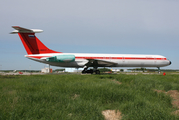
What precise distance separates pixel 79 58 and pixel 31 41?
7912 mm

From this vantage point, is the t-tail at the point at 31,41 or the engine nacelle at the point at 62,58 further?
the engine nacelle at the point at 62,58

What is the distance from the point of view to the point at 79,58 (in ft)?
78.0

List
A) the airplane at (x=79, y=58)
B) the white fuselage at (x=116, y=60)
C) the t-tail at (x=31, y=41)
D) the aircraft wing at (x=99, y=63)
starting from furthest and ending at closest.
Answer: the white fuselage at (x=116, y=60) < the aircraft wing at (x=99, y=63) < the airplane at (x=79, y=58) < the t-tail at (x=31, y=41)

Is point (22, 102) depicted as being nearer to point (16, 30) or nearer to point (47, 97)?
point (47, 97)

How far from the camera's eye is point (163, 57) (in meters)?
27.0

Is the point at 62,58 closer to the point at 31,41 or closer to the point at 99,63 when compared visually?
the point at 31,41

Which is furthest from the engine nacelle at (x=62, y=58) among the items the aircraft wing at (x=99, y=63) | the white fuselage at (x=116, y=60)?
the aircraft wing at (x=99, y=63)

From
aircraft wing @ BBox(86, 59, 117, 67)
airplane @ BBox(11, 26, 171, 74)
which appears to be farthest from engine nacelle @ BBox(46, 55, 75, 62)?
aircraft wing @ BBox(86, 59, 117, 67)

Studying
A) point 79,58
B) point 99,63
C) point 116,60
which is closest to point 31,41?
point 79,58

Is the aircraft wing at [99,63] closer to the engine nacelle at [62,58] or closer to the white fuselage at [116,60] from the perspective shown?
the white fuselage at [116,60]

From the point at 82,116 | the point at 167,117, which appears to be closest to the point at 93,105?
the point at 82,116

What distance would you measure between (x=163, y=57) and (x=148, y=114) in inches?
1007

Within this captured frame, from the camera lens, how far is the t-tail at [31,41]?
70.6 feet

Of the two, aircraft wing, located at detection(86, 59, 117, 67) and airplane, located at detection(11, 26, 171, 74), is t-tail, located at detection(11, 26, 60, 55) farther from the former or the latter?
aircraft wing, located at detection(86, 59, 117, 67)
